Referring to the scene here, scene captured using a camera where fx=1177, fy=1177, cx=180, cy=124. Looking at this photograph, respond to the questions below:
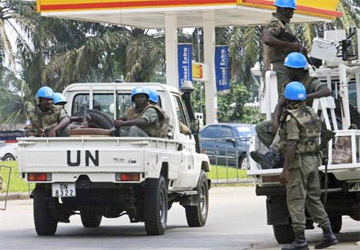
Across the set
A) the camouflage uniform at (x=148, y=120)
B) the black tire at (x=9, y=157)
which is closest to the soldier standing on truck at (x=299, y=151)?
the camouflage uniform at (x=148, y=120)

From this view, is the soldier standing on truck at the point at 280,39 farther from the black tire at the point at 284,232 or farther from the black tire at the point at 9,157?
the black tire at the point at 9,157

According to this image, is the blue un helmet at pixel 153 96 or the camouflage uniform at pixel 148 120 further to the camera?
the blue un helmet at pixel 153 96

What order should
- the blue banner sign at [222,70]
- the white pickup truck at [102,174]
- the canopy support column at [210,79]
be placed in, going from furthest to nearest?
the blue banner sign at [222,70]
the canopy support column at [210,79]
the white pickup truck at [102,174]

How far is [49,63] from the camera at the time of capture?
195ft

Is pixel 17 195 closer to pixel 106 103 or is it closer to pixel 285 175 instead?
pixel 106 103

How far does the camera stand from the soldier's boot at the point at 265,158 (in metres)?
13.4

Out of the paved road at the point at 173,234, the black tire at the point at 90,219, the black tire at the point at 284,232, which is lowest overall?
the paved road at the point at 173,234

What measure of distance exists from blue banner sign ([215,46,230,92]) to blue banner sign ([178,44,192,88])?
2090mm

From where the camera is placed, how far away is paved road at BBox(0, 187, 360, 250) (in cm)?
1497

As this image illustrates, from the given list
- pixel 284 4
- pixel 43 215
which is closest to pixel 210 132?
pixel 43 215

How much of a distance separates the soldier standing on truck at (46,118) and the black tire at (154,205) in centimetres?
167

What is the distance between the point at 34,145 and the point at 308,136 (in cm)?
471

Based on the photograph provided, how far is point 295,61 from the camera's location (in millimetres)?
13234

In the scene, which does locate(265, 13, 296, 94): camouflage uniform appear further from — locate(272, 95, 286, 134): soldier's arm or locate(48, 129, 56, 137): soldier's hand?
locate(48, 129, 56, 137): soldier's hand
